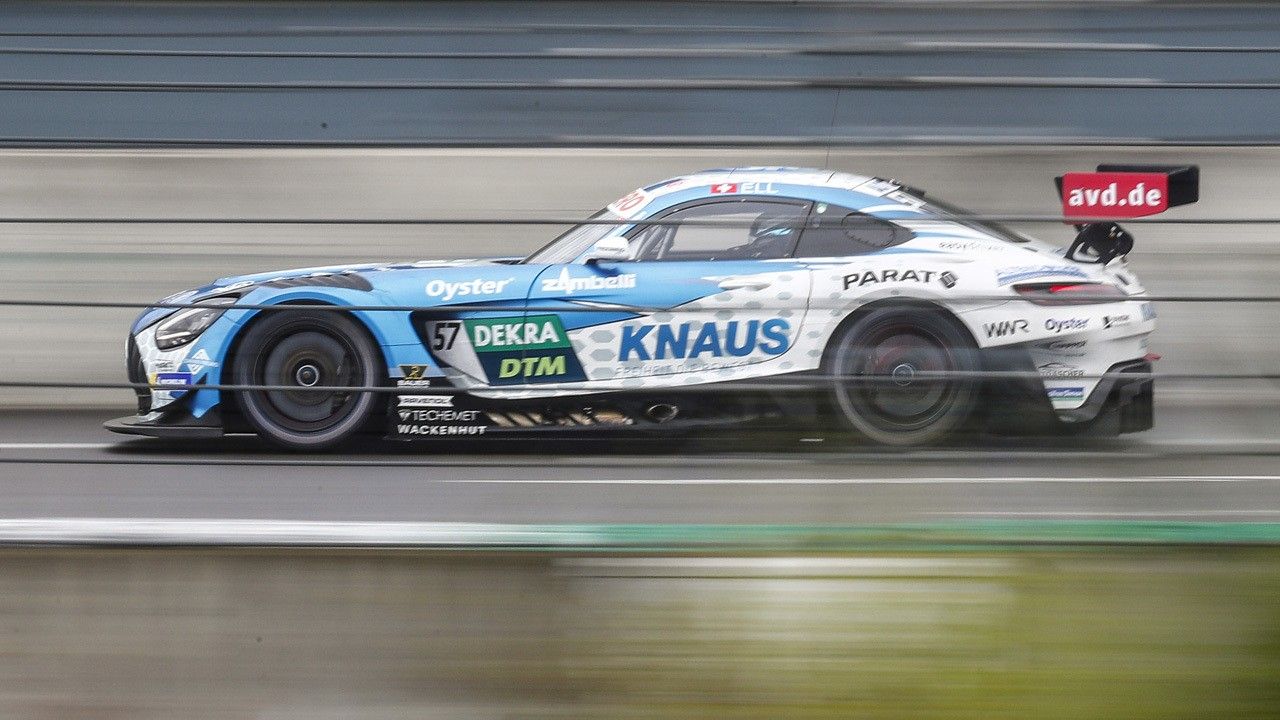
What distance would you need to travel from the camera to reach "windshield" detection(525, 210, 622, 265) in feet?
8.14

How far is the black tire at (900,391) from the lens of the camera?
2160mm

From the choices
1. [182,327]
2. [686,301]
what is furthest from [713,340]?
[182,327]

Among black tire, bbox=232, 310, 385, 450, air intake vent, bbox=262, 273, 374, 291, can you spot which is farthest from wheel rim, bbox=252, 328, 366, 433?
air intake vent, bbox=262, 273, 374, 291

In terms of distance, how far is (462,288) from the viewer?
3354 mm

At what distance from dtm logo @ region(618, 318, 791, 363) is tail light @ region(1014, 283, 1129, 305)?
47 centimetres

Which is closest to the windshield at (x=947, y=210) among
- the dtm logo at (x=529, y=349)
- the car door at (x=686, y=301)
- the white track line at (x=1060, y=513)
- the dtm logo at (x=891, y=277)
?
the car door at (x=686, y=301)

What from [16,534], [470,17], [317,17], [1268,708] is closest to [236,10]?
[317,17]

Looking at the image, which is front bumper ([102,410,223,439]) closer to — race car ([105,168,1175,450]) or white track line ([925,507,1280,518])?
race car ([105,168,1175,450])

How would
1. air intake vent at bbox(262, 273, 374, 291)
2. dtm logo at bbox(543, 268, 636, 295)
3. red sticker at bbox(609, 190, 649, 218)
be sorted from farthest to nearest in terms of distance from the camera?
dtm logo at bbox(543, 268, 636, 295) < air intake vent at bbox(262, 273, 374, 291) < red sticker at bbox(609, 190, 649, 218)

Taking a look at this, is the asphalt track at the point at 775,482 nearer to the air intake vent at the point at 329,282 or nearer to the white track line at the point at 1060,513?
the white track line at the point at 1060,513

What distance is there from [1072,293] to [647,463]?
100cm

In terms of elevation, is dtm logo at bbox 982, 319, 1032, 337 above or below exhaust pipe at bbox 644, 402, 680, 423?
above

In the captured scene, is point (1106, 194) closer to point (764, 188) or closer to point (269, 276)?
point (269, 276)

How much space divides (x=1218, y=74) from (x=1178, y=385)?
469 millimetres
